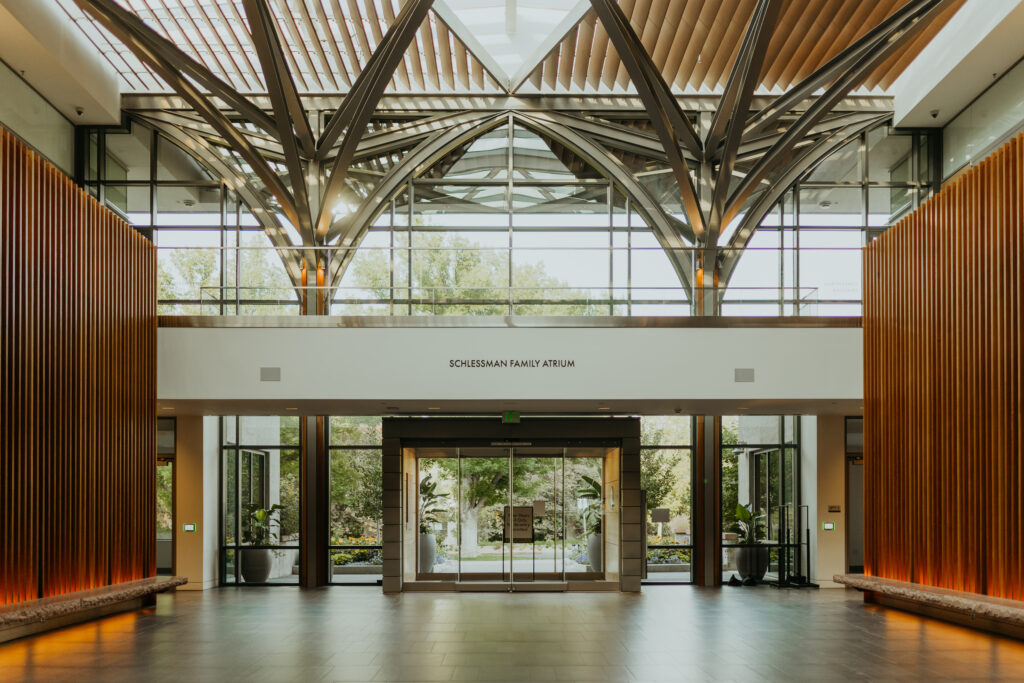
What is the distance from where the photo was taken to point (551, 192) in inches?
736

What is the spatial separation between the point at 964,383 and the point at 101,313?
40.1 ft

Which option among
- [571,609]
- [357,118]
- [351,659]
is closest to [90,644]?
[351,659]

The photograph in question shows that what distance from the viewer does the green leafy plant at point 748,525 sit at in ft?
59.0

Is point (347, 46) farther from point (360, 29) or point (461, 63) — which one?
point (461, 63)

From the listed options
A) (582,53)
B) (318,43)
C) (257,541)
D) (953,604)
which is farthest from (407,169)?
(953,604)

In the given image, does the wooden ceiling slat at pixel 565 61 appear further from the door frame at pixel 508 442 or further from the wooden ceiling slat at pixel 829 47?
the door frame at pixel 508 442

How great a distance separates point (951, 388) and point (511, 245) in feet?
27.4

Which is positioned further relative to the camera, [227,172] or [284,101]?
[227,172]

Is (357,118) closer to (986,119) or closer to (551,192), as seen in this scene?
(551,192)

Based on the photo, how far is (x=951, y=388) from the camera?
11914 mm

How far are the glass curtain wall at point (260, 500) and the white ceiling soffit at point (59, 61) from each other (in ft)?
22.4

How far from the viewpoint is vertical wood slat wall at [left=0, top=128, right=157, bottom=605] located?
426 inches

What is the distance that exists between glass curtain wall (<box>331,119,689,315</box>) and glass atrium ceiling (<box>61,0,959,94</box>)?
1.62 m

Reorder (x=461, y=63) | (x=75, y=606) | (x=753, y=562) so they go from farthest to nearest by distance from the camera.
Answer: (x=753, y=562), (x=461, y=63), (x=75, y=606)
